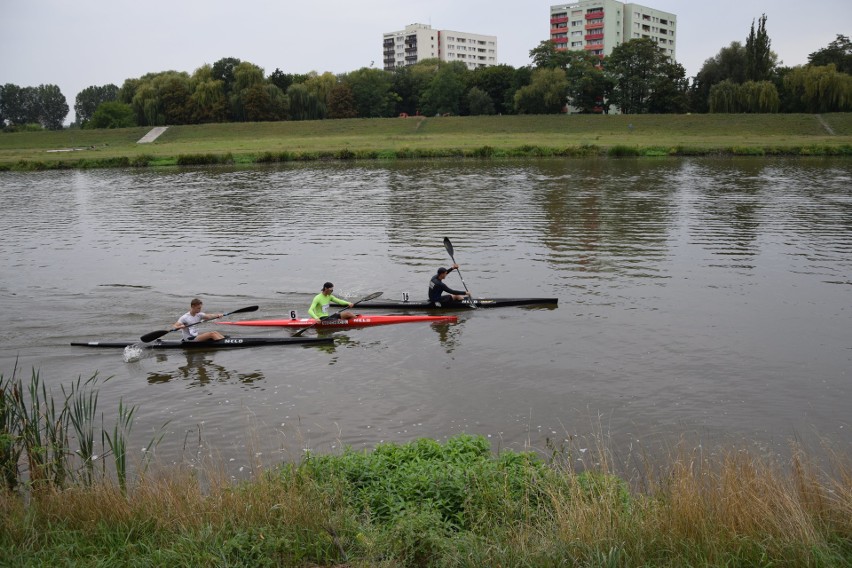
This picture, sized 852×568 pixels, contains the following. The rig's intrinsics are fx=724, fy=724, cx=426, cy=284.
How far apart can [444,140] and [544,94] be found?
1130 inches

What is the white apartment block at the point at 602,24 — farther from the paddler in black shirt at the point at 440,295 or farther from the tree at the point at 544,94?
the paddler in black shirt at the point at 440,295

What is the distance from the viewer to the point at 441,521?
7727mm

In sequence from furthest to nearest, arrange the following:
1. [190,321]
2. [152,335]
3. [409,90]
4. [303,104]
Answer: [409,90], [303,104], [190,321], [152,335]

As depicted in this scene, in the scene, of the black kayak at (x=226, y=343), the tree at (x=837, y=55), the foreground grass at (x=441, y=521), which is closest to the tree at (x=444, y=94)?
the tree at (x=837, y=55)

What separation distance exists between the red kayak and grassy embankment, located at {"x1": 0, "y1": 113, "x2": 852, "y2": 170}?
51980mm

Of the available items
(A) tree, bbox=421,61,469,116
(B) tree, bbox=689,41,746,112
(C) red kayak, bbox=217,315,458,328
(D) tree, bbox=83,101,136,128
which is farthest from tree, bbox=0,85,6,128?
(C) red kayak, bbox=217,315,458,328

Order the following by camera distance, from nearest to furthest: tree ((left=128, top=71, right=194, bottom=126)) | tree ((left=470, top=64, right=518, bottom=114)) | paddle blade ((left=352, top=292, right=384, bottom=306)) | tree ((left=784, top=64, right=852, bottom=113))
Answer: paddle blade ((left=352, top=292, right=384, bottom=306)) < tree ((left=784, top=64, right=852, bottom=113)) < tree ((left=128, top=71, right=194, bottom=126)) < tree ((left=470, top=64, right=518, bottom=114))

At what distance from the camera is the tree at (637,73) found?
105 metres

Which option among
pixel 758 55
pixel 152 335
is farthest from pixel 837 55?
pixel 152 335

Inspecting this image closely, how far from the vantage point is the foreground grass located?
22.0 ft

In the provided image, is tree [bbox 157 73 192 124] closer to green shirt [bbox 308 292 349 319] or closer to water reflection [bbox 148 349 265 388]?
green shirt [bbox 308 292 349 319]

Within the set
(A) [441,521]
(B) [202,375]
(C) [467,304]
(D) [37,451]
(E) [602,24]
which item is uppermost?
(E) [602,24]

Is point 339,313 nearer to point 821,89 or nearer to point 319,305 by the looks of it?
point 319,305

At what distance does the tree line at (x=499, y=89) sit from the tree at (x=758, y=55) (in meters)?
0.14
